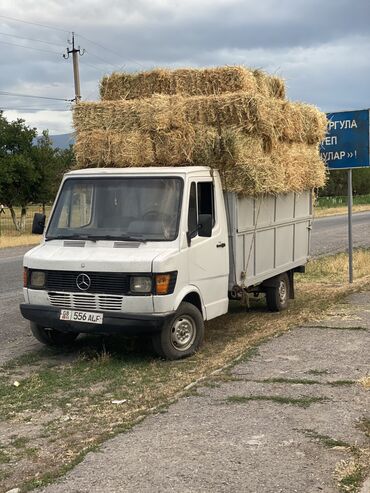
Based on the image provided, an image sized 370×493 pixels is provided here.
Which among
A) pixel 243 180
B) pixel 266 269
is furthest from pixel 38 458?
pixel 266 269

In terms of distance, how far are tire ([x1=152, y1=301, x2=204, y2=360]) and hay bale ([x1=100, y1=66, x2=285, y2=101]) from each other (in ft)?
11.1

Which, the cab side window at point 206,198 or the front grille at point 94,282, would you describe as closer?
the front grille at point 94,282

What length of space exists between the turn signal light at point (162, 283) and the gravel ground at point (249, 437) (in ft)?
3.55

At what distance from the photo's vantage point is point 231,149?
26.3ft

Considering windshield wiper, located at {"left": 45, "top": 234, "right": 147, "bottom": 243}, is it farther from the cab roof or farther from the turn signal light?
the cab roof

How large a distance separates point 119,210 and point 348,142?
677 centimetres

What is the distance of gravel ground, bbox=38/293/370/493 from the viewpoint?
13.2 ft

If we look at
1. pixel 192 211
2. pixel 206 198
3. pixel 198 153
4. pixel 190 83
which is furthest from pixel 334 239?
pixel 192 211

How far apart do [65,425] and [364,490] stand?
2449mm

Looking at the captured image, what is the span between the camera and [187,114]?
326 inches

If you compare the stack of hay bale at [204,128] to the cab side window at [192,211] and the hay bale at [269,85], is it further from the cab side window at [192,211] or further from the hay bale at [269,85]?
the cab side window at [192,211]

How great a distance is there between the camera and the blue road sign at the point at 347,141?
1252 centimetres

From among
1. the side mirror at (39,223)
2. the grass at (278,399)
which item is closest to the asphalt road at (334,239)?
the side mirror at (39,223)

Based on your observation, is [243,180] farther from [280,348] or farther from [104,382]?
[104,382]
